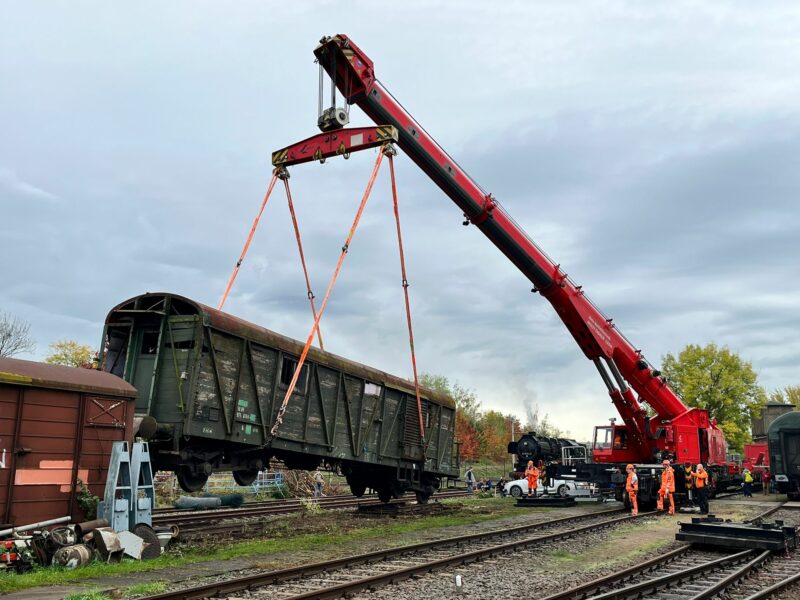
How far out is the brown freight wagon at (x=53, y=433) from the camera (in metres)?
9.43

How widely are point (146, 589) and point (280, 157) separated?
9.15 metres

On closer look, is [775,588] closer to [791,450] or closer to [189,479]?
[189,479]

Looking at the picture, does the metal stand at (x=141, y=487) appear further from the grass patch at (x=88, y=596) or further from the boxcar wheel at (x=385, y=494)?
the boxcar wheel at (x=385, y=494)

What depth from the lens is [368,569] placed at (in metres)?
9.45

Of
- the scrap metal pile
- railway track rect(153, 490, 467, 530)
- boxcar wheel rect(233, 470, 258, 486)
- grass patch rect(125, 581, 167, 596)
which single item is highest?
boxcar wheel rect(233, 470, 258, 486)

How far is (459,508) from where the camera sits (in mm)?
19625

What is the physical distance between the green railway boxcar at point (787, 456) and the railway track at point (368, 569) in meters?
14.1

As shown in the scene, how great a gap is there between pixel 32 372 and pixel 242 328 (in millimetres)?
3648

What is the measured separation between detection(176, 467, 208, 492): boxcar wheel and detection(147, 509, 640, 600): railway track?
391 cm

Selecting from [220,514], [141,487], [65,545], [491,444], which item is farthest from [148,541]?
Answer: [491,444]

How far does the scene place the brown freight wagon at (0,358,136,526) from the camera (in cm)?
943

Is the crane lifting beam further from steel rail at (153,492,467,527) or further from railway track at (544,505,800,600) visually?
railway track at (544,505,800,600)

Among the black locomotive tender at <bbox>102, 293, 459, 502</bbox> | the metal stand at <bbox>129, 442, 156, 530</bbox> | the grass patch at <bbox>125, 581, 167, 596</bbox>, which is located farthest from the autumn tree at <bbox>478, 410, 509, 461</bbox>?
the grass patch at <bbox>125, 581, 167, 596</bbox>

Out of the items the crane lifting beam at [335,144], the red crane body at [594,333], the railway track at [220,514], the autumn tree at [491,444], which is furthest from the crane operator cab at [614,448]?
the autumn tree at [491,444]
